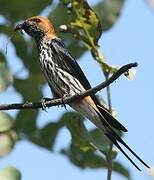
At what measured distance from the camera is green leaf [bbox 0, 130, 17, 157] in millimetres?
2951

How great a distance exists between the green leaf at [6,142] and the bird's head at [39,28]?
93cm

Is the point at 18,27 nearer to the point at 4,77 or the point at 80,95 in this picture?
the point at 4,77

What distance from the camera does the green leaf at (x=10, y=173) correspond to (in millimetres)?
2414

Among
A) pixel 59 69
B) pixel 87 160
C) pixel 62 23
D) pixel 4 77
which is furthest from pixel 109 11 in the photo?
pixel 87 160

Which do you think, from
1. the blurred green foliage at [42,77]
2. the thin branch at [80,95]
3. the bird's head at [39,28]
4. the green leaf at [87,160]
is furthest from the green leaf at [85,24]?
the bird's head at [39,28]

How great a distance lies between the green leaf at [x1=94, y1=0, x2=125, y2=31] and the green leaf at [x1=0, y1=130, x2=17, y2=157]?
0.76m

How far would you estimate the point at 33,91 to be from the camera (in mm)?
3293

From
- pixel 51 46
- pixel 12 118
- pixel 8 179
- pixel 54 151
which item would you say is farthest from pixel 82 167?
pixel 51 46

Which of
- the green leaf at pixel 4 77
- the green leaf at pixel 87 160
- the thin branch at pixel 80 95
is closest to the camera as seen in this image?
the thin branch at pixel 80 95

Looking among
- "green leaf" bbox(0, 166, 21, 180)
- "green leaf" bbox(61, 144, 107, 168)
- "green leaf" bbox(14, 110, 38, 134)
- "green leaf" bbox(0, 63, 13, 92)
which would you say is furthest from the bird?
"green leaf" bbox(0, 166, 21, 180)

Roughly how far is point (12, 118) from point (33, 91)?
0.36m

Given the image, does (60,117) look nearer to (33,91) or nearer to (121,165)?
(33,91)

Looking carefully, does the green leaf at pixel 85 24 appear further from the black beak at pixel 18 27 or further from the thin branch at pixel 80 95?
the black beak at pixel 18 27

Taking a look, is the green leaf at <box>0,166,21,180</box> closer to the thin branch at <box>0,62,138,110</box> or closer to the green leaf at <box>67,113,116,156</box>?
the thin branch at <box>0,62,138,110</box>
